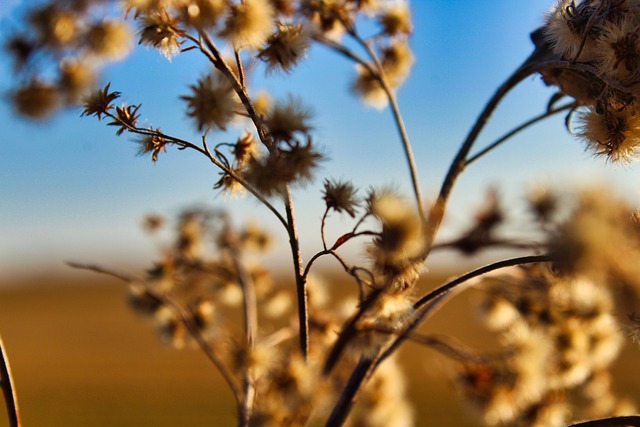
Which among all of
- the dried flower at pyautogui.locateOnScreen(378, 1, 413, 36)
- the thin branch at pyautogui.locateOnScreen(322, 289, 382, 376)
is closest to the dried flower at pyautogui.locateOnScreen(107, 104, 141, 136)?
the thin branch at pyautogui.locateOnScreen(322, 289, 382, 376)

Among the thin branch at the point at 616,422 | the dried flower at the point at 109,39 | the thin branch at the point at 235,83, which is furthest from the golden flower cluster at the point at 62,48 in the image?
the thin branch at the point at 616,422

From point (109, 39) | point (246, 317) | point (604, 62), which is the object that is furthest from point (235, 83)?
point (246, 317)

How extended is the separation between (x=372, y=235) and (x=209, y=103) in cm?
22

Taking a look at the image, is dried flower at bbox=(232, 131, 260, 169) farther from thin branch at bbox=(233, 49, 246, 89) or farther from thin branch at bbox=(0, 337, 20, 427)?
thin branch at bbox=(0, 337, 20, 427)

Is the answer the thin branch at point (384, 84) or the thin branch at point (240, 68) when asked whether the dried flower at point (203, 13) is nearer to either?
the thin branch at point (240, 68)

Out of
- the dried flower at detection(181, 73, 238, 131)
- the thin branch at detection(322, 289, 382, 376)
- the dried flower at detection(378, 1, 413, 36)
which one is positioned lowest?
the thin branch at detection(322, 289, 382, 376)

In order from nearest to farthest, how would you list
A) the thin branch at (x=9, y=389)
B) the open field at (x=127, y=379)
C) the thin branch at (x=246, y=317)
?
the thin branch at (x=9, y=389)
the thin branch at (x=246, y=317)
the open field at (x=127, y=379)

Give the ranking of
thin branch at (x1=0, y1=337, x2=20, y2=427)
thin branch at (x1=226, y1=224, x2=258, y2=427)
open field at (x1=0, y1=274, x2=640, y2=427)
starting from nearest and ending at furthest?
thin branch at (x1=0, y1=337, x2=20, y2=427)
thin branch at (x1=226, y1=224, x2=258, y2=427)
open field at (x1=0, y1=274, x2=640, y2=427)

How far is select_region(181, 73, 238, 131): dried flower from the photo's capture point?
611mm

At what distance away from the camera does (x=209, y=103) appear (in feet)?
2.01

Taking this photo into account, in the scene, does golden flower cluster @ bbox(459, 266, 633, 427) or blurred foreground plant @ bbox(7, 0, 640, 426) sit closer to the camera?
blurred foreground plant @ bbox(7, 0, 640, 426)

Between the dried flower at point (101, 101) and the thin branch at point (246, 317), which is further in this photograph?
the thin branch at point (246, 317)

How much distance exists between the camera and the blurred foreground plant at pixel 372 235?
0.59m

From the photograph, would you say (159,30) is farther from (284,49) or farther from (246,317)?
(246,317)
